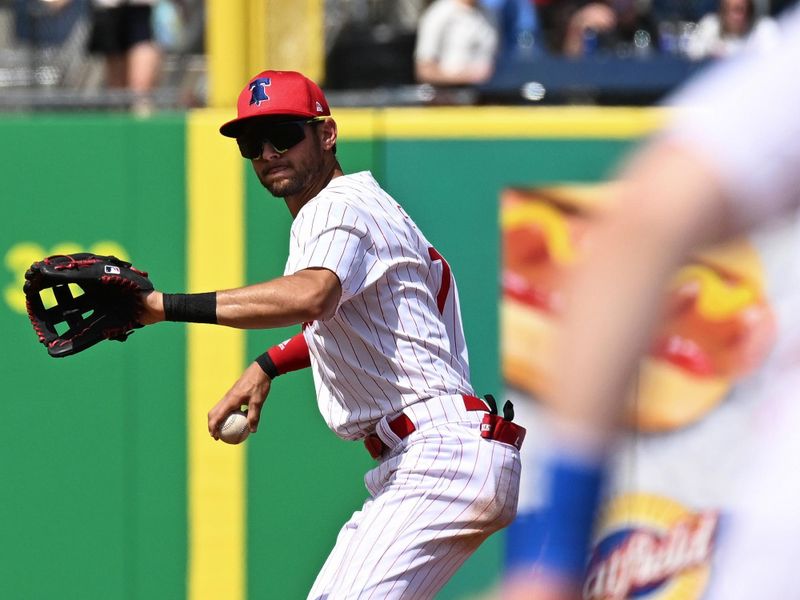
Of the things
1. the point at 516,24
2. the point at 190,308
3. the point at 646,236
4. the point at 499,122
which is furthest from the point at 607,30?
the point at 646,236

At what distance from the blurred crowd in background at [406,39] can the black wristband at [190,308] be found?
2.85 meters

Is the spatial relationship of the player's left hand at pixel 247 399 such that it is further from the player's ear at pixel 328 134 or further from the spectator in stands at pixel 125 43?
the spectator in stands at pixel 125 43

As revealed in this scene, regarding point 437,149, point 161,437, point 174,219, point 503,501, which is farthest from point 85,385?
point 503,501

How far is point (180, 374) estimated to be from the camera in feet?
16.5

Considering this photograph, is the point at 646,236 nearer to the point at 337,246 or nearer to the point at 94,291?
the point at 337,246

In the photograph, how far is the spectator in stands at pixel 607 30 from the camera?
7.89 metres

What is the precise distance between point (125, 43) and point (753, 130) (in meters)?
6.05

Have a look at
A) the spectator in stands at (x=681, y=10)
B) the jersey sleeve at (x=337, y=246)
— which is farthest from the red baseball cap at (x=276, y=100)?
the spectator in stands at (x=681, y=10)

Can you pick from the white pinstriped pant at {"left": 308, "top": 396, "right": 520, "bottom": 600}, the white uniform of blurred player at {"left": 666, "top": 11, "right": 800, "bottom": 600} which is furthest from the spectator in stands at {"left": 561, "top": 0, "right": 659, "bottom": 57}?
the white uniform of blurred player at {"left": 666, "top": 11, "right": 800, "bottom": 600}

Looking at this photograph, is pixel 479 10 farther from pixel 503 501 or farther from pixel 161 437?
pixel 503 501

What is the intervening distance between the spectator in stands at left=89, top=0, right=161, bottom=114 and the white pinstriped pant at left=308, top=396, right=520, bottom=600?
3.89m

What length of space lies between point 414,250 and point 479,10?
3464 mm

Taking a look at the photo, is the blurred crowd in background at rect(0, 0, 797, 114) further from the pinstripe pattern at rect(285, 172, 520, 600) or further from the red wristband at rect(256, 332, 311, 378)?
the pinstripe pattern at rect(285, 172, 520, 600)

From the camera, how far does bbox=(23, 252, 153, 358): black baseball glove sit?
3.36m
